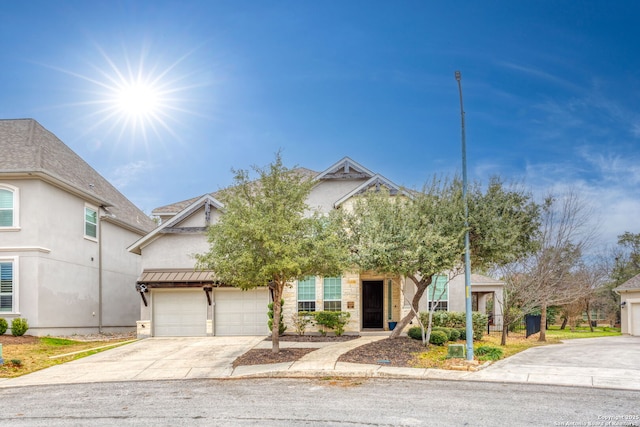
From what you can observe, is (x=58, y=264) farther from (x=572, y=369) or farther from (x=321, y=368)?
(x=572, y=369)

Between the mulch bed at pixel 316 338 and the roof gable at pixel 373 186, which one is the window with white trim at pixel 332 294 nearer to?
the mulch bed at pixel 316 338

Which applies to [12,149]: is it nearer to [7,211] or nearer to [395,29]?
[7,211]

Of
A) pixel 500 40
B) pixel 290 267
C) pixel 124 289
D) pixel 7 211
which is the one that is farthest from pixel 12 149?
pixel 500 40

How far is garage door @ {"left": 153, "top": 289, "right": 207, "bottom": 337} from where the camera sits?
23.0 metres

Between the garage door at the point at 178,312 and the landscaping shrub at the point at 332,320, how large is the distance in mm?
5455

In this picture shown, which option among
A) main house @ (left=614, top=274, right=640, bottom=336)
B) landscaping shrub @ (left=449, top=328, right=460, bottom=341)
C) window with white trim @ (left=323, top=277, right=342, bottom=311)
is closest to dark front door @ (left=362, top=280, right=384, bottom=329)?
window with white trim @ (left=323, top=277, right=342, bottom=311)

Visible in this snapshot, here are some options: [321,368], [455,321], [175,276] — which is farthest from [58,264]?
[455,321]

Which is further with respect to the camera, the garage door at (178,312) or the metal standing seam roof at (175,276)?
the garage door at (178,312)

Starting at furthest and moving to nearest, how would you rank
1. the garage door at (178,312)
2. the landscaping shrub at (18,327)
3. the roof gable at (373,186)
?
the garage door at (178,312) < the roof gable at (373,186) < the landscaping shrub at (18,327)

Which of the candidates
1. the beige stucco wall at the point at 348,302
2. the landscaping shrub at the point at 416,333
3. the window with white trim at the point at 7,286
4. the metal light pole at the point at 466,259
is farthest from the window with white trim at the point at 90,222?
the metal light pole at the point at 466,259

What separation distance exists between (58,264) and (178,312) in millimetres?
5599

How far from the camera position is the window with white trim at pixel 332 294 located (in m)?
22.1

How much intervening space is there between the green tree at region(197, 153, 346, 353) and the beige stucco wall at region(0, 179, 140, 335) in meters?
9.37

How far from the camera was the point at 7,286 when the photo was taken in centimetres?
2089
